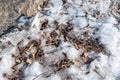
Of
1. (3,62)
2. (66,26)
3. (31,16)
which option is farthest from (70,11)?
(3,62)

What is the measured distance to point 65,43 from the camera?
11.0 feet

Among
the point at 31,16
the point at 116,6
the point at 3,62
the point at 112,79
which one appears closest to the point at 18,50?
the point at 3,62

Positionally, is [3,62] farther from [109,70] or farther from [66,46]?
[109,70]

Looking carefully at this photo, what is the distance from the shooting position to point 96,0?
151 inches

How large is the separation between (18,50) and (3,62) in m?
0.24

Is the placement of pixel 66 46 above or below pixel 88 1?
below

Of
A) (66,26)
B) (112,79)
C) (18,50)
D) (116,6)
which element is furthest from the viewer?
(116,6)

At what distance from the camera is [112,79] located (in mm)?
3016

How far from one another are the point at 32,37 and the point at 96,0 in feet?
3.55

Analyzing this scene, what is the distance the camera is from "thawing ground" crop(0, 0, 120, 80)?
122 inches

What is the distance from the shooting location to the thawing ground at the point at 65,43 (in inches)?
122

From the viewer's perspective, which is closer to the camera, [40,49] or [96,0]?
[40,49]

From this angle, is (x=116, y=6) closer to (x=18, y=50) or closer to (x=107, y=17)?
(x=107, y=17)

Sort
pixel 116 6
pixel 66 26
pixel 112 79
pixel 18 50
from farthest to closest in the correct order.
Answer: pixel 116 6 → pixel 66 26 → pixel 18 50 → pixel 112 79
